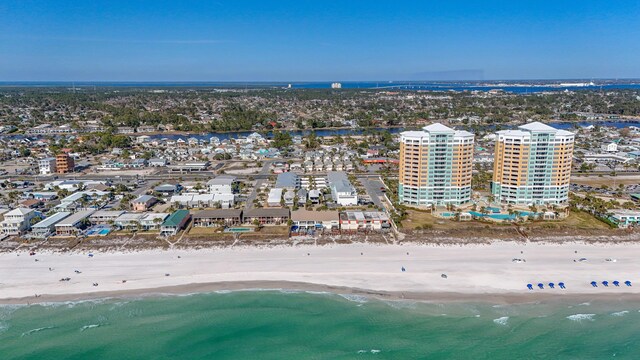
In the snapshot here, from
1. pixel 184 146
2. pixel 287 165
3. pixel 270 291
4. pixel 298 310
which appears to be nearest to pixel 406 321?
pixel 298 310

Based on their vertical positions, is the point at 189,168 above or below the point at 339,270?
above

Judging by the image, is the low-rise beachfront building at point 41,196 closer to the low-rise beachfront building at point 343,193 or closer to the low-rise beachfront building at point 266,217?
the low-rise beachfront building at point 266,217

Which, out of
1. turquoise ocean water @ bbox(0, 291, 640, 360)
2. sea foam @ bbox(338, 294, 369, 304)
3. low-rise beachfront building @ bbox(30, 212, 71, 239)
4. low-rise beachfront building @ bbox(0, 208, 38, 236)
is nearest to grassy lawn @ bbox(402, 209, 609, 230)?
sea foam @ bbox(338, 294, 369, 304)

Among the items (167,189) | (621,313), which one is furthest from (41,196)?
(621,313)

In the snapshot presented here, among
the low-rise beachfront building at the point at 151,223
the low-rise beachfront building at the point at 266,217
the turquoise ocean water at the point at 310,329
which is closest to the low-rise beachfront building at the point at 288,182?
the low-rise beachfront building at the point at 266,217

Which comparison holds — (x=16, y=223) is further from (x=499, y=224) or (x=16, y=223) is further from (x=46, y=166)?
(x=499, y=224)
